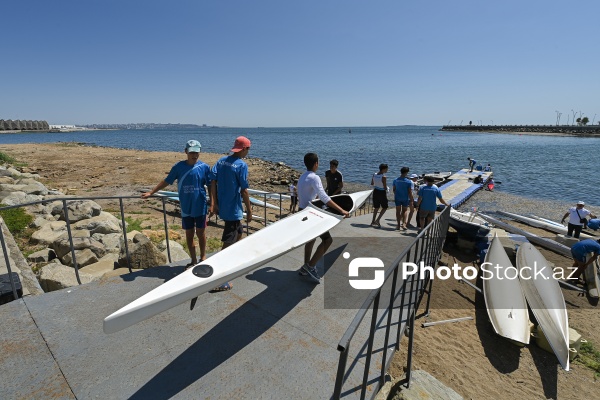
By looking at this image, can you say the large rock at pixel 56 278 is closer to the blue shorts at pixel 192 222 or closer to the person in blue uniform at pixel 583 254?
the blue shorts at pixel 192 222

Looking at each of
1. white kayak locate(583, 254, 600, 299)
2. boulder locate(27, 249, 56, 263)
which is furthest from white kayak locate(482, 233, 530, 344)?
boulder locate(27, 249, 56, 263)

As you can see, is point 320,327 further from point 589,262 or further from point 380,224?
point 589,262

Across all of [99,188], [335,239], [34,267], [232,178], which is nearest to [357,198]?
[335,239]

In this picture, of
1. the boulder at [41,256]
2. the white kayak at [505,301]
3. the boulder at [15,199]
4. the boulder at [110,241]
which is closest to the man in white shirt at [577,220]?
the white kayak at [505,301]

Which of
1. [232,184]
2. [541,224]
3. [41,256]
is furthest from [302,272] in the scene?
[541,224]

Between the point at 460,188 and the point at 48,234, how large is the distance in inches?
970

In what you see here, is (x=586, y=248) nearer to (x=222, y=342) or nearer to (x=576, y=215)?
(x=576, y=215)

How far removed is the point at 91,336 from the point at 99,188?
20837mm

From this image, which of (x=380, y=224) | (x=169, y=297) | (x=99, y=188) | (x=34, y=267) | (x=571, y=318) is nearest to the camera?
(x=169, y=297)

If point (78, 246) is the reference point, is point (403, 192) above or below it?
above

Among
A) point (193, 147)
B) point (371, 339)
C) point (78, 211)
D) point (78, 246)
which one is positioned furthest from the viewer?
point (78, 211)

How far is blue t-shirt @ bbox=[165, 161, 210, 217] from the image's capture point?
414cm

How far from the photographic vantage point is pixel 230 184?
4.14 meters

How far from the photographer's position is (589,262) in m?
8.27
